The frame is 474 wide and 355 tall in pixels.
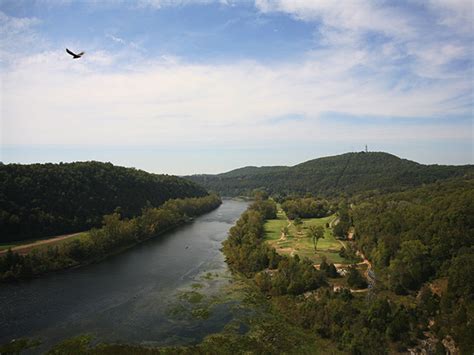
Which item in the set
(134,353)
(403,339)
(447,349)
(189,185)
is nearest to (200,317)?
(134,353)

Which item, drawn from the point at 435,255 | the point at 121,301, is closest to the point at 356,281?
the point at 435,255

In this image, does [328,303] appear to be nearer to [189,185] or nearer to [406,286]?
[406,286]

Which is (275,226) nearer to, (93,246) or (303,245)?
(303,245)

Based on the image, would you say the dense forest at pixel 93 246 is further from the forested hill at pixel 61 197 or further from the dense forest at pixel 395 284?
the dense forest at pixel 395 284

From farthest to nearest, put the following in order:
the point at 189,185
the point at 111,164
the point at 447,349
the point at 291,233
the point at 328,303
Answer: the point at 189,185 < the point at 111,164 < the point at 291,233 < the point at 328,303 < the point at 447,349

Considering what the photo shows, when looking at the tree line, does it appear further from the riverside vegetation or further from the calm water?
the calm water

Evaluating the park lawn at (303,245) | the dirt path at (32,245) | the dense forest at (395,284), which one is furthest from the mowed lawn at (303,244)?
the dirt path at (32,245)
